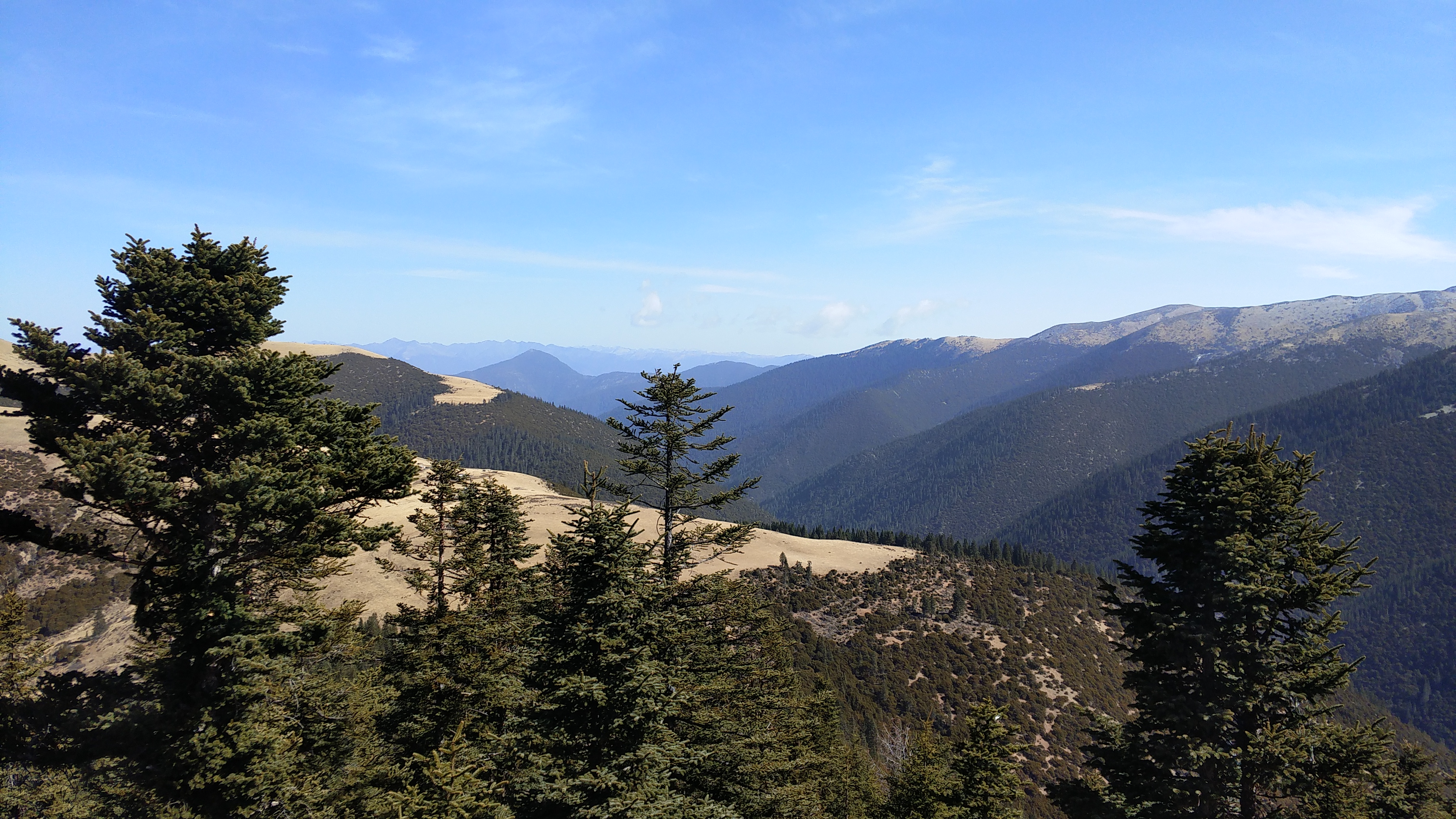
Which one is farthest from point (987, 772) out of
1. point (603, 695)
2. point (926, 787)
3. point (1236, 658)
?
point (603, 695)

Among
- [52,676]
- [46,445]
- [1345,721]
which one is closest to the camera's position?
[46,445]

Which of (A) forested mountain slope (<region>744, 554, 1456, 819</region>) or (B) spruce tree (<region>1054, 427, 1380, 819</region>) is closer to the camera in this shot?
(B) spruce tree (<region>1054, 427, 1380, 819</region>)

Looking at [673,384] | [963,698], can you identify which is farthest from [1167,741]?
[963,698]

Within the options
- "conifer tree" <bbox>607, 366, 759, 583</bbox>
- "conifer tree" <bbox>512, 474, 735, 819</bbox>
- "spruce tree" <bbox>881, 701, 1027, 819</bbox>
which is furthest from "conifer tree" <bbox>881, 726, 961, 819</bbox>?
"conifer tree" <bbox>512, 474, 735, 819</bbox>

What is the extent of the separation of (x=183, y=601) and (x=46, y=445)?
3.48 metres

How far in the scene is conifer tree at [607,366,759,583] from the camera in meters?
17.7

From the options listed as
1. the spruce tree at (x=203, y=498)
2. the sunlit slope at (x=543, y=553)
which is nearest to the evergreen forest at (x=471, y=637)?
the spruce tree at (x=203, y=498)

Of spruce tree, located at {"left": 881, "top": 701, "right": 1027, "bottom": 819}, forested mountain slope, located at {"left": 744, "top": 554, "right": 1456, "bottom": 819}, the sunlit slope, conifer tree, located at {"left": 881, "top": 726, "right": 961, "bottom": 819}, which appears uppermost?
spruce tree, located at {"left": 881, "top": 701, "right": 1027, "bottom": 819}

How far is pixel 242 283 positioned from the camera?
12.9 m

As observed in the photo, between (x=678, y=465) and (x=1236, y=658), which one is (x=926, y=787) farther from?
(x=678, y=465)

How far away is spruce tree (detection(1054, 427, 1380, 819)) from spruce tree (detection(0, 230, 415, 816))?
18.3 meters

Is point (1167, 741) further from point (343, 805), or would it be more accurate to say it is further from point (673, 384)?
point (343, 805)

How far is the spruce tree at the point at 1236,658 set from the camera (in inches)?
557

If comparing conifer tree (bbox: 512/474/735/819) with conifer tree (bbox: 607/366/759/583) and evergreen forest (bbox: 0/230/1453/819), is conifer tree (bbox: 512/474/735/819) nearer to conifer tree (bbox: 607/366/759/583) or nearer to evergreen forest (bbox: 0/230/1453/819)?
evergreen forest (bbox: 0/230/1453/819)
